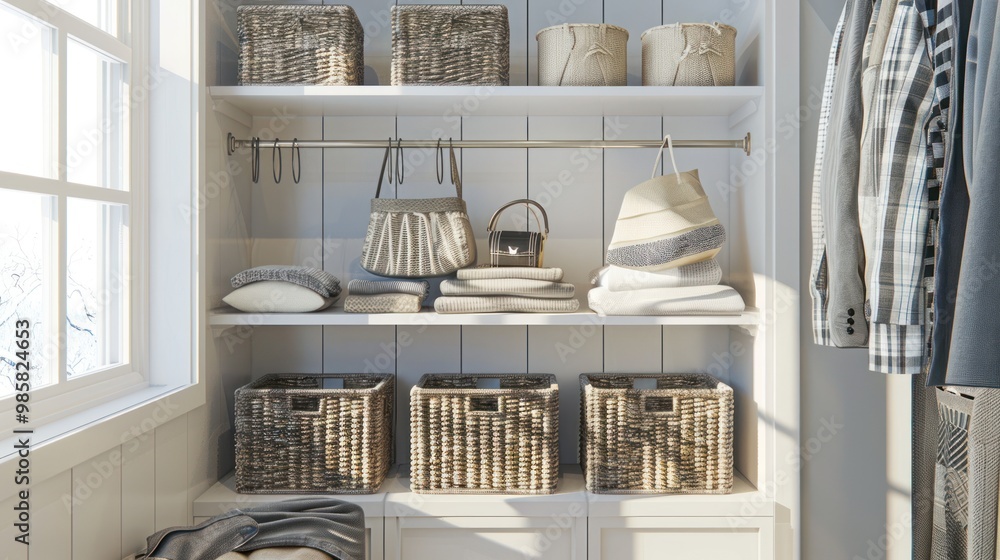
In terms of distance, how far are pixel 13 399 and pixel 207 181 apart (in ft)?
2.27

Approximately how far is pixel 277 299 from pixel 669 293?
94 centimetres

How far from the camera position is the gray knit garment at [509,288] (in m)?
1.84

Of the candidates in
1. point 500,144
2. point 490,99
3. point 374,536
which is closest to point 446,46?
point 490,99

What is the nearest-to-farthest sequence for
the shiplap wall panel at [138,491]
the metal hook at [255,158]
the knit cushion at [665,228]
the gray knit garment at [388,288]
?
the shiplap wall panel at [138,491]
the knit cushion at [665,228]
the gray knit garment at [388,288]
the metal hook at [255,158]

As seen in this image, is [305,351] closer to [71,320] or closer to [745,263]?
[71,320]

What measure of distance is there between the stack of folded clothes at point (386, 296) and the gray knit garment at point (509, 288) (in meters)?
0.08

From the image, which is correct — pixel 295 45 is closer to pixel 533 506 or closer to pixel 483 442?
pixel 483 442

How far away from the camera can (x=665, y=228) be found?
1759 mm

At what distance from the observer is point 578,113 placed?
6.72 ft

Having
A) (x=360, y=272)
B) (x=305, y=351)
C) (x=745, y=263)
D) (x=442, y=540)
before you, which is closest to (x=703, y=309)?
(x=745, y=263)

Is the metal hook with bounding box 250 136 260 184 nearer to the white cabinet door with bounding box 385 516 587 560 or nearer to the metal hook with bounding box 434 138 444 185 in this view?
the metal hook with bounding box 434 138 444 185

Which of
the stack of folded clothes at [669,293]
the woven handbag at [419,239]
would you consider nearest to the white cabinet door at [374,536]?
the woven handbag at [419,239]

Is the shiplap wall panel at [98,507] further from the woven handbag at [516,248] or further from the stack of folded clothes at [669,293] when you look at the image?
the stack of folded clothes at [669,293]

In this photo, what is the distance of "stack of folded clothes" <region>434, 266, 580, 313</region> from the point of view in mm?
1838
